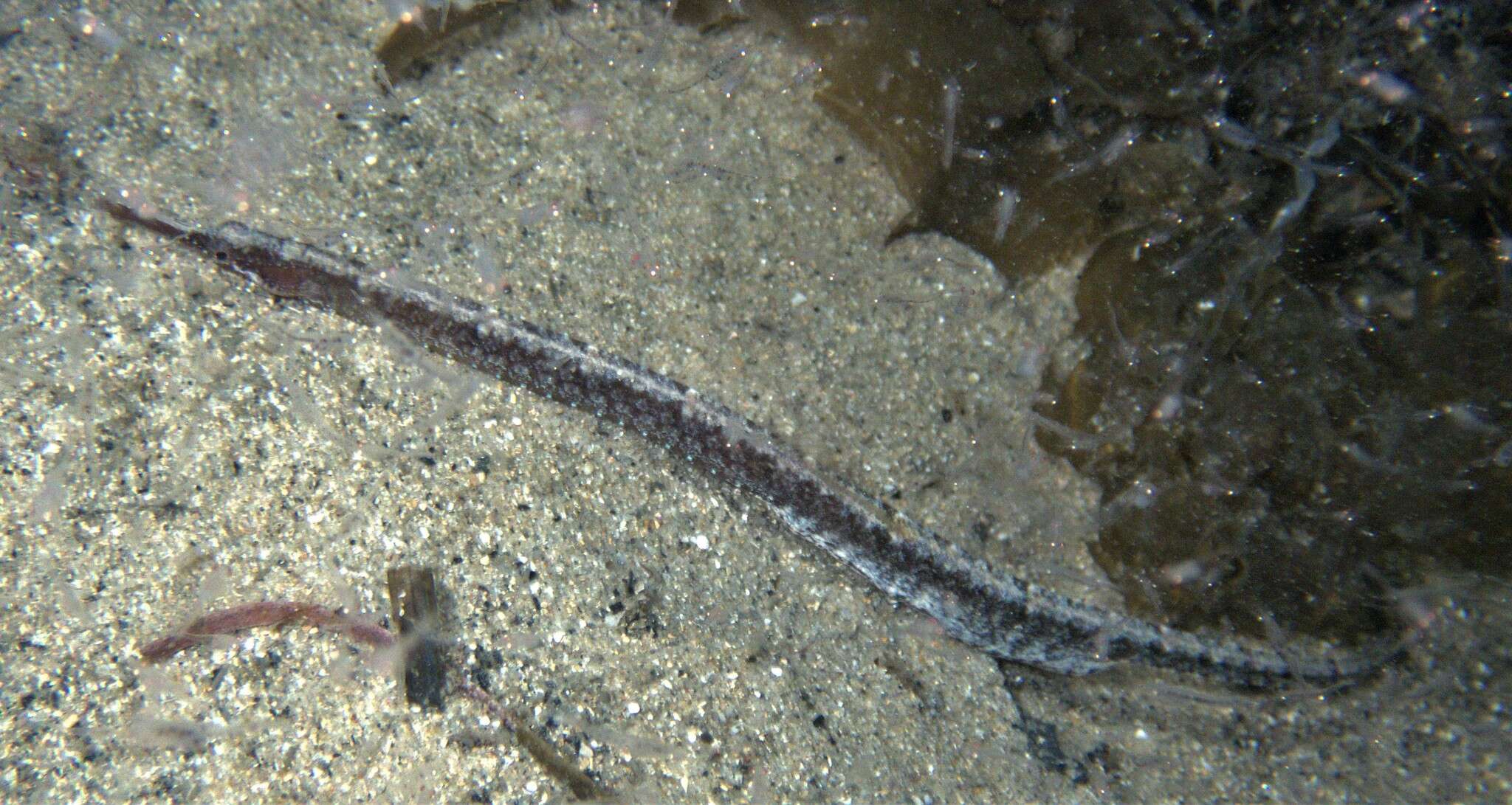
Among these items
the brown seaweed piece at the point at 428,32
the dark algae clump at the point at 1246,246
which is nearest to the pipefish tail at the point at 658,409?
the dark algae clump at the point at 1246,246

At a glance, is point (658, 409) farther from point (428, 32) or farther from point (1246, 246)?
point (1246, 246)

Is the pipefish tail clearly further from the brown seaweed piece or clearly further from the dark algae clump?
the brown seaweed piece

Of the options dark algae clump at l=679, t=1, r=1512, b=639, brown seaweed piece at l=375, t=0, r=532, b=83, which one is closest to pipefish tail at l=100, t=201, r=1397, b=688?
dark algae clump at l=679, t=1, r=1512, b=639

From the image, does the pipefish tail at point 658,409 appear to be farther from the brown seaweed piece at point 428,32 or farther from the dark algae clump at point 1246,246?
the brown seaweed piece at point 428,32

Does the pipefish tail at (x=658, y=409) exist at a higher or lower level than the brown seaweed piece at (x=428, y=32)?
lower

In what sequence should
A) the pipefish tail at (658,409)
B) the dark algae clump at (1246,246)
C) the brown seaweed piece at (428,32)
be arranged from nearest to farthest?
the dark algae clump at (1246,246), the pipefish tail at (658,409), the brown seaweed piece at (428,32)

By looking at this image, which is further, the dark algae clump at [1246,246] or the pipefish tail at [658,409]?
the pipefish tail at [658,409]

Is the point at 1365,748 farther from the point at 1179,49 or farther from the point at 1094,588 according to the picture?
the point at 1179,49
